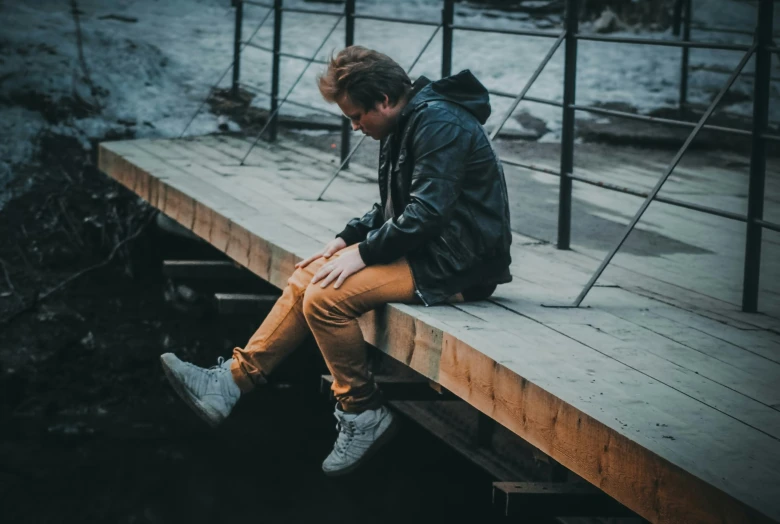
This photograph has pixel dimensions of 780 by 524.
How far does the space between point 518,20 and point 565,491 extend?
825cm

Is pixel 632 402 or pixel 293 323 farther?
pixel 293 323

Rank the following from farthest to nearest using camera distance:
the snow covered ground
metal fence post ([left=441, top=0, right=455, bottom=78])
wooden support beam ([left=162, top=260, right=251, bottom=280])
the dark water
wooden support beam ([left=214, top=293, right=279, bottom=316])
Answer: the snow covered ground < wooden support beam ([left=162, top=260, right=251, bottom=280]) < metal fence post ([left=441, top=0, right=455, bottom=78]) < wooden support beam ([left=214, top=293, right=279, bottom=316]) < the dark water

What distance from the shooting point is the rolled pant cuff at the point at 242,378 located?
303 cm

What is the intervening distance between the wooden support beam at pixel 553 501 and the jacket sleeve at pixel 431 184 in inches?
26.6

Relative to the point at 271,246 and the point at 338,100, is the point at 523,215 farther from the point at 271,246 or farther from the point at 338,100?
the point at 338,100

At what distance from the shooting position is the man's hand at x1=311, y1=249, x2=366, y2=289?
2.78m

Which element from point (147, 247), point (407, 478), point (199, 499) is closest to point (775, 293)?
point (407, 478)

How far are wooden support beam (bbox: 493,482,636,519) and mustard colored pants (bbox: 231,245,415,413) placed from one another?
0.50 m

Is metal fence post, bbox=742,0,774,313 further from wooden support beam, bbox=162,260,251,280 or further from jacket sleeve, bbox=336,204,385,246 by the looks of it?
wooden support beam, bbox=162,260,251,280

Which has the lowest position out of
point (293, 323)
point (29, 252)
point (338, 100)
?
point (29, 252)

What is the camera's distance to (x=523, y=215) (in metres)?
4.79

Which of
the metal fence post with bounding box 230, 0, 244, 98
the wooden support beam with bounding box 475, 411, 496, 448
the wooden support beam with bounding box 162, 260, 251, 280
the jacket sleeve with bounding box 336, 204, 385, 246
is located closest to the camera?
the jacket sleeve with bounding box 336, 204, 385, 246

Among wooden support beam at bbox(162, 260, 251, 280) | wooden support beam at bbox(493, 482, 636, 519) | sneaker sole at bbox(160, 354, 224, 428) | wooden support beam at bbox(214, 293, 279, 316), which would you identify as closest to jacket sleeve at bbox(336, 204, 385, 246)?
sneaker sole at bbox(160, 354, 224, 428)

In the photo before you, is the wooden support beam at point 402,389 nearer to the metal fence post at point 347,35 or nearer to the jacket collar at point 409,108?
the jacket collar at point 409,108
